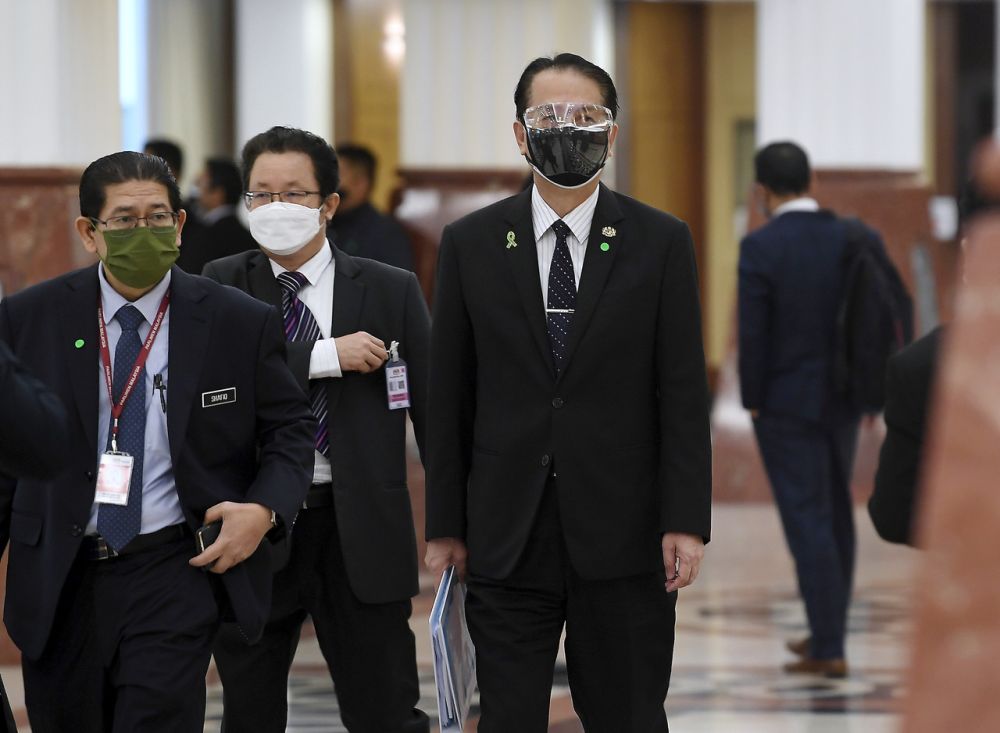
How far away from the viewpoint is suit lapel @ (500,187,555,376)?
13.6 ft

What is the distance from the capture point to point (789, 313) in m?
7.53

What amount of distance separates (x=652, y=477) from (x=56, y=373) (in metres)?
1.31

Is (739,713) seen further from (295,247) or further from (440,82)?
(440,82)

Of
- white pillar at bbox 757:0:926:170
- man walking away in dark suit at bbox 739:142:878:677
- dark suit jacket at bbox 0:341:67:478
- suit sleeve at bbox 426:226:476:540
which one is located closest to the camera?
dark suit jacket at bbox 0:341:67:478

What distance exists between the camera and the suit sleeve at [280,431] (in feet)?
13.7

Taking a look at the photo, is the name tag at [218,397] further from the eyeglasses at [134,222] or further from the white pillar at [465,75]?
the white pillar at [465,75]

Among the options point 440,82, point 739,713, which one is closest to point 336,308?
point 739,713

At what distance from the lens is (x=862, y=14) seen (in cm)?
1223

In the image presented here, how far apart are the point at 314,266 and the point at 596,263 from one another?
1.10 meters

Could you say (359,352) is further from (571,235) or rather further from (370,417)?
(571,235)

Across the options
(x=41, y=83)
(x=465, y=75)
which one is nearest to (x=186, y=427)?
(x=41, y=83)

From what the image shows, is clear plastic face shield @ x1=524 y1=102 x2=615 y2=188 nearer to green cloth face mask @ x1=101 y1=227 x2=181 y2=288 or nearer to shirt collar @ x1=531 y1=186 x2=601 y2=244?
shirt collar @ x1=531 y1=186 x2=601 y2=244

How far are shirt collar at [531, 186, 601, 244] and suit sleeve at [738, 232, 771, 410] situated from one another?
3.29 m

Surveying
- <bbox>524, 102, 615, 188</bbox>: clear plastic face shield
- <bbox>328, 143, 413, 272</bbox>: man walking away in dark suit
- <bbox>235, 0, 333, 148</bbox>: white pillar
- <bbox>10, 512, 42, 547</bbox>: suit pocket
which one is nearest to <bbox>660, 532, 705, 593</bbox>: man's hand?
<bbox>524, 102, 615, 188</bbox>: clear plastic face shield
